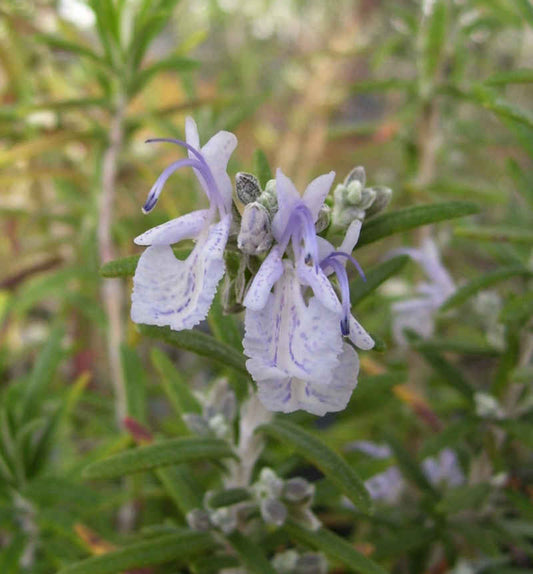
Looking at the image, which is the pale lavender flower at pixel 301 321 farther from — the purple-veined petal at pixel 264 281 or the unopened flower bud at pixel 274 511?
the unopened flower bud at pixel 274 511

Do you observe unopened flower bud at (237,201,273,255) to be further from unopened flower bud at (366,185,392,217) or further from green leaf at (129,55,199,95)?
green leaf at (129,55,199,95)

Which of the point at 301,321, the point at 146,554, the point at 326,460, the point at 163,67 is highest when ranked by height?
the point at 163,67

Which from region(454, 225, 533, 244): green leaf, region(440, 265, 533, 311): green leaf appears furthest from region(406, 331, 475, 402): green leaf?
region(454, 225, 533, 244): green leaf

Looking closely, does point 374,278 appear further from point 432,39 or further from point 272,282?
point 432,39

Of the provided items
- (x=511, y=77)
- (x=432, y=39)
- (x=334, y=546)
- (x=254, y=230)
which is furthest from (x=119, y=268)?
(x=432, y=39)

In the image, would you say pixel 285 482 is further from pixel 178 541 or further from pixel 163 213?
pixel 163 213

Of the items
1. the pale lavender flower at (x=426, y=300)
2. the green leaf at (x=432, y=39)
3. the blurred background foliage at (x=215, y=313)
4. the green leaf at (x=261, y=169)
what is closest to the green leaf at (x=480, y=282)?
the blurred background foliage at (x=215, y=313)
